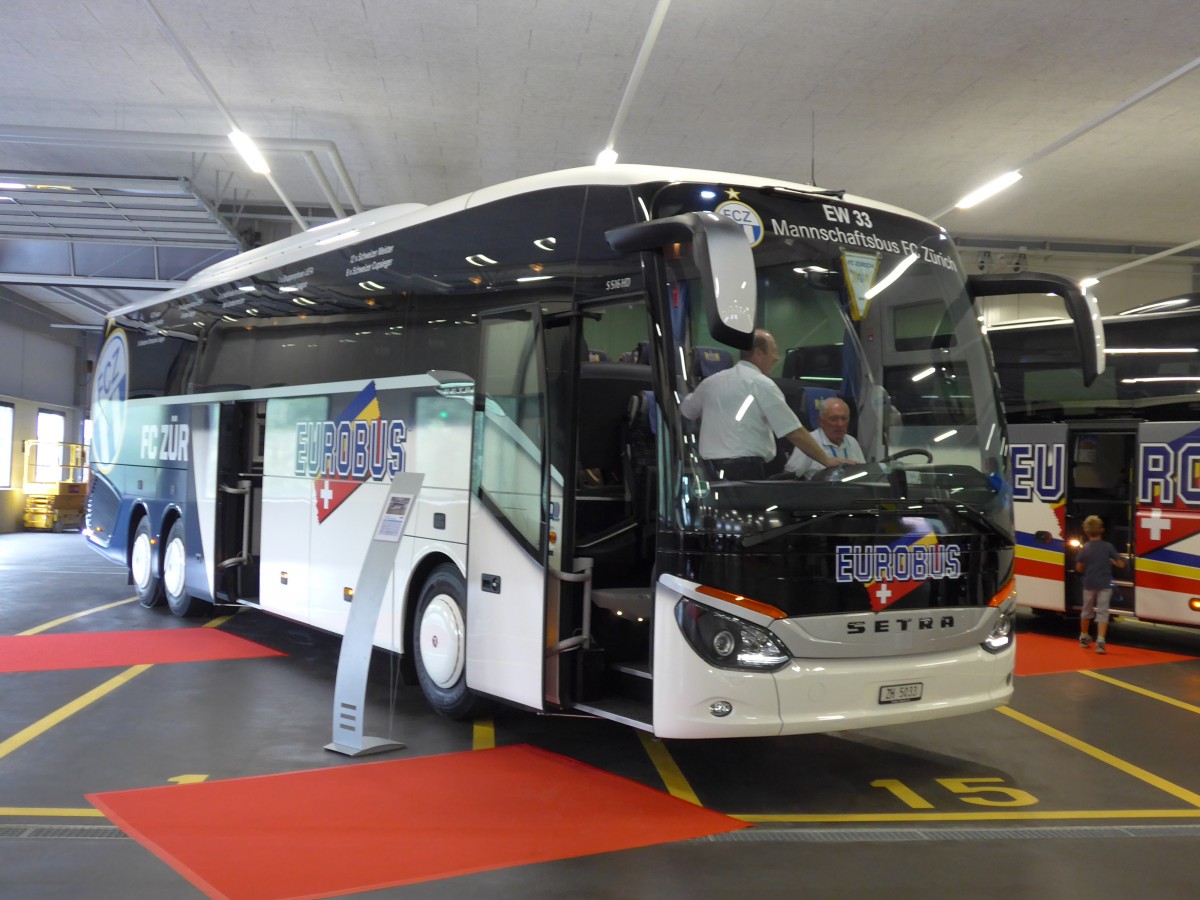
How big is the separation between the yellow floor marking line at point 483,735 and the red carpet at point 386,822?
38 cm

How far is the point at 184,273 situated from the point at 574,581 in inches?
689

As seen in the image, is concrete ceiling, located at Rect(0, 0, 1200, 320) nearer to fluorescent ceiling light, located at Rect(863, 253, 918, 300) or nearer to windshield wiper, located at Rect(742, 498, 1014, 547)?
fluorescent ceiling light, located at Rect(863, 253, 918, 300)

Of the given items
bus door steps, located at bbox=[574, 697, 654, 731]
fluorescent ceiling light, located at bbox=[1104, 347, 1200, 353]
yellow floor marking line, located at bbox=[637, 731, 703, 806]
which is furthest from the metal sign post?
fluorescent ceiling light, located at bbox=[1104, 347, 1200, 353]

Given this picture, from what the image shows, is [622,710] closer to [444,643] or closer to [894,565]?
[894,565]

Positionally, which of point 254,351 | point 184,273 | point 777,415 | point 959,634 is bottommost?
point 959,634

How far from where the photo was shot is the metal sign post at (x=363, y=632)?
6.12 metres

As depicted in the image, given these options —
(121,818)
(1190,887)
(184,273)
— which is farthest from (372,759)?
(184,273)

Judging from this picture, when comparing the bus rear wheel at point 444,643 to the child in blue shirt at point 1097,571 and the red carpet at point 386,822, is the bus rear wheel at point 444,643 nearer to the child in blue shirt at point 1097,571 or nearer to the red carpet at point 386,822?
the red carpet at point 386,822

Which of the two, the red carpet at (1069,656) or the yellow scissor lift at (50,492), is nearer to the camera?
the red carpet at (1069,656)

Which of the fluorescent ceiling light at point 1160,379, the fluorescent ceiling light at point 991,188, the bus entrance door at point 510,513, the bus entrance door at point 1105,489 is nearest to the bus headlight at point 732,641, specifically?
the bus entrance door at point 510,513

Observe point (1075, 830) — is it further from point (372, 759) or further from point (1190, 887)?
point (372, 759)

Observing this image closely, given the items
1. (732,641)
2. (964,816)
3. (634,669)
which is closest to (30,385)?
(634,669)

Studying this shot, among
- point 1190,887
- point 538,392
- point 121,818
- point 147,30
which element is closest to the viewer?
point 1190,887

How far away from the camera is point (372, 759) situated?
611 cm
